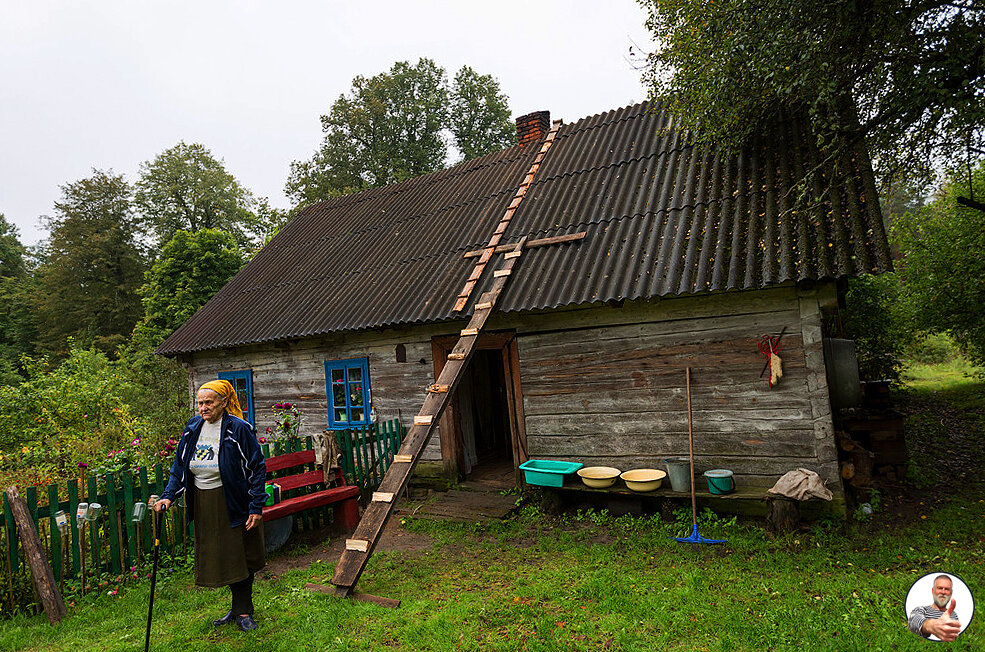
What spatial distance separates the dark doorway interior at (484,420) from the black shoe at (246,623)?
486 centimetres

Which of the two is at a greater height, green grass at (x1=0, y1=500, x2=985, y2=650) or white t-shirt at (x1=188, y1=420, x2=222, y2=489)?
white t-shirt at (x1=188, y1=420, x2=222, y2=489)

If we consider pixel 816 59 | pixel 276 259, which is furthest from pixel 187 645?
pixel 276 259

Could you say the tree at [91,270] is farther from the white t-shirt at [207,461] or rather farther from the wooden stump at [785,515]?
the wooden stump at [785,515]

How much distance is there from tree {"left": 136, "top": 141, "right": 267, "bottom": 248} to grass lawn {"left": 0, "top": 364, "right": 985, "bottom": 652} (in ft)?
101

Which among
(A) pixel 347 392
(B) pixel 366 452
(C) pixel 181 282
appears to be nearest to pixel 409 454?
(B) pixel 366 452

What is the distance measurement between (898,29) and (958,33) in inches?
27.8

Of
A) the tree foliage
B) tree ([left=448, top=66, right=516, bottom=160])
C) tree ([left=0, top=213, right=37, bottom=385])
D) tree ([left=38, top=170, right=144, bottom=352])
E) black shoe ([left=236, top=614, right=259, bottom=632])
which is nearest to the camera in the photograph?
black shoe ([left=236, top=614, right=259, bottom=632])

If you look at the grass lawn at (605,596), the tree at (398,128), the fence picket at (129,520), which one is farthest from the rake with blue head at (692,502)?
the tree at (398,128)

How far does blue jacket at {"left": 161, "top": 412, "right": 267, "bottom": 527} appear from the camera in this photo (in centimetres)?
434

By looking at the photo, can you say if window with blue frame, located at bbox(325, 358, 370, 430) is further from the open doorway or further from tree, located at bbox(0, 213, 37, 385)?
tree, located at bbox(0, 213, 37, 385)

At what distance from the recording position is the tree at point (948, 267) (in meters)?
12.0

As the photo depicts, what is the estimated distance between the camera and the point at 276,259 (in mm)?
14148

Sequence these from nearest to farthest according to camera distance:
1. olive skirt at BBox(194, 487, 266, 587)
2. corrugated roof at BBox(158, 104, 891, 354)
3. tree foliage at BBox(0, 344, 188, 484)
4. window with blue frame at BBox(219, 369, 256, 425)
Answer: olive skirt at BBox(194, 487, 266, 587), corrugated roof at BBox(158, 104, 891, 354), tree foliage at BBox(0, 344, 188, 484), window with blue frame at BBox(219, 369, 256, 425)

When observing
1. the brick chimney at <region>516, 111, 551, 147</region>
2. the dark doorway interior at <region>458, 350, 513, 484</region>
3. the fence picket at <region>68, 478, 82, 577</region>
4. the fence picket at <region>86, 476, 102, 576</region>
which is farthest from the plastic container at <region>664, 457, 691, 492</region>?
the brick chimney at <region>516, 111, 551, 147</region>
